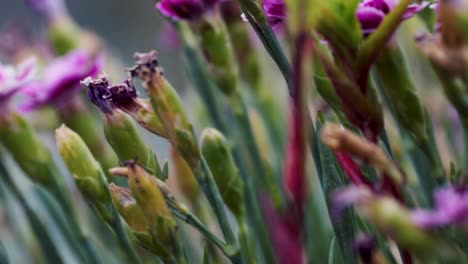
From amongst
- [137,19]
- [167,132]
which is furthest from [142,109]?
[137,19]

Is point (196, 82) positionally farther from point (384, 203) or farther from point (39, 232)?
point (384, 203)

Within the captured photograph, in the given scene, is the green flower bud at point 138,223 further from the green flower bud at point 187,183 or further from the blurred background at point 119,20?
the blurred background at point 119,20

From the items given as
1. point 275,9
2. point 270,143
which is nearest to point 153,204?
point 275,9

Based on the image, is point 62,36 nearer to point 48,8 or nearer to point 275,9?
point 48,8

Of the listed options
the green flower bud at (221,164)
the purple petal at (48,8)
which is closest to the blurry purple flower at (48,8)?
the purple petal at (48,8)

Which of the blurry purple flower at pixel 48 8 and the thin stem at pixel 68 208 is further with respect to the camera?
the blurry purple flower at pixel 48 8

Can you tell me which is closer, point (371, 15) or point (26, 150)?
point (371, 15)
